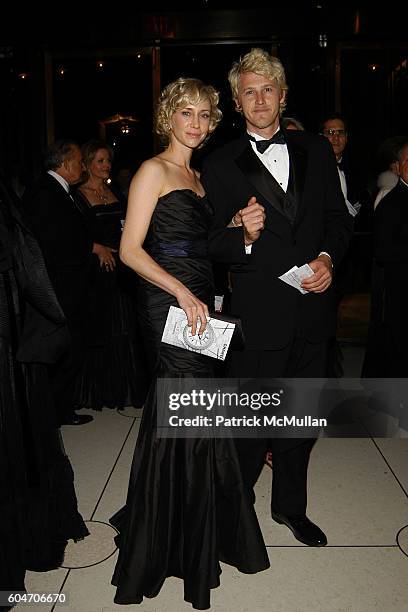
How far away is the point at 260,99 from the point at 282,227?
52 centimetres

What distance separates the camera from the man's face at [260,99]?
2475mm

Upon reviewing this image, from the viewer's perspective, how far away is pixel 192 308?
2.22m

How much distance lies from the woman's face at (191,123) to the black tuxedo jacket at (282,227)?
0.19 meters

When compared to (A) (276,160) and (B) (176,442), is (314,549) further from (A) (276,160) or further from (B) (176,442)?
(A) (276,160)

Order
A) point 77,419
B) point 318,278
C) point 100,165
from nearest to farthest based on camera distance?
point 318,278 → point 77,419 → point 100,165

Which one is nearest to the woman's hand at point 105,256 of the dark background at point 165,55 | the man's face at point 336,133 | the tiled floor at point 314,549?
the tiled floor at point 314,549

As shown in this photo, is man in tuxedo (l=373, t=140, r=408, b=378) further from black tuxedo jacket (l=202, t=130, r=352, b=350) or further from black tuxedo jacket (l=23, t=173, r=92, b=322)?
black tuxedo jacket (l=23, t=173, r=92, b=322)

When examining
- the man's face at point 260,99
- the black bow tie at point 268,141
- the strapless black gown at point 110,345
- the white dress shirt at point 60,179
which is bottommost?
the strapless black gown at point 110,345

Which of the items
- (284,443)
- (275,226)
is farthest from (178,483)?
(275,226)

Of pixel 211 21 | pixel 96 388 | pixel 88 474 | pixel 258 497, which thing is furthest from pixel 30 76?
pixel 258 497

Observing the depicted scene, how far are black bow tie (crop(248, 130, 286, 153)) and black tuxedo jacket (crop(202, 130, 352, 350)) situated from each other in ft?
0.13

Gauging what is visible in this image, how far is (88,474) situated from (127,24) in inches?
255

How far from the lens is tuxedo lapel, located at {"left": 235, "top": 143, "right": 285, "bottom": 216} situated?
248 centimetres

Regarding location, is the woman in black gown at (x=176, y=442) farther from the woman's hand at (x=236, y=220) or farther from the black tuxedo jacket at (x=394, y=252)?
the black tuxedo jacket at (x=394, y=252)
